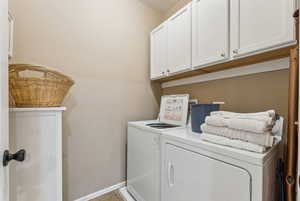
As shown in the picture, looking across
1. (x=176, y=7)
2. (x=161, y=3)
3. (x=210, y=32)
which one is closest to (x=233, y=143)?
(x=210, y=32)

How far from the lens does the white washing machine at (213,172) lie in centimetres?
79

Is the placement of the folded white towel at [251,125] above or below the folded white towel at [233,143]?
above

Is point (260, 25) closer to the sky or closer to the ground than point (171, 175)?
closer to the sky

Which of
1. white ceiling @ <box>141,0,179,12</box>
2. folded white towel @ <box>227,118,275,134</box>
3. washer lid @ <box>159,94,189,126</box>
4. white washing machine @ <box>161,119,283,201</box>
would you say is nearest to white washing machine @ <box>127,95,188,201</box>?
washer lid @ <box>159,94,189,126</box>

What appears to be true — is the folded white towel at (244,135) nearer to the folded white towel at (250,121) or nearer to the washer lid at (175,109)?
the folded white towel at (250,121)

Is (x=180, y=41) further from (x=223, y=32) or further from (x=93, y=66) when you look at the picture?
(x=93, y=66)

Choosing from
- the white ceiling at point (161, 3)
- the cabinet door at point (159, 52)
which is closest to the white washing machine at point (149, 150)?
the cabinet door at point (159, 52)

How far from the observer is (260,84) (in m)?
1.35

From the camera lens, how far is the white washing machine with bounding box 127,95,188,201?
1445 millimetres

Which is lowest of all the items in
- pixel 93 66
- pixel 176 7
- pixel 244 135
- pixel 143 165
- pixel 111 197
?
pixel 111 197

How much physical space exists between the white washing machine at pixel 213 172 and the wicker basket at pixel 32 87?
967 mm

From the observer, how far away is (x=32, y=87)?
38.8 inches

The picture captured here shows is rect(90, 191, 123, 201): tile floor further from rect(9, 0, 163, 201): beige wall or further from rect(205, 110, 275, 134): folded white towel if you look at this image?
rect(205, 110, 275, 134): folded white towel

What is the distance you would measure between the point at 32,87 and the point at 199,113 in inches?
51.0
